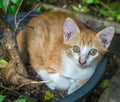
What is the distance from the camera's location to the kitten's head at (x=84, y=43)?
95.8 inches

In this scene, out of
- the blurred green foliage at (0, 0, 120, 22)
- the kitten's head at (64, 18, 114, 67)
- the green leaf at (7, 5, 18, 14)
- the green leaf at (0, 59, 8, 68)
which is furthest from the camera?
the blurred green foliage at (0, 0, 120, 22)

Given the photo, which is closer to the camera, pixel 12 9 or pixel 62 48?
pixel 62 48

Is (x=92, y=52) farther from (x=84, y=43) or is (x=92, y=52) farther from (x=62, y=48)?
(x=62, y=48)

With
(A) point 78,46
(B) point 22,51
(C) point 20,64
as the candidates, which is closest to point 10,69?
(C) point 20,64

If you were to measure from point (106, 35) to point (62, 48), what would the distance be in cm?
31

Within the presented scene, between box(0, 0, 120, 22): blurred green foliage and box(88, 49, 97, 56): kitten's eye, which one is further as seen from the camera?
box(0, 0, 120, 22): blurred green foliage

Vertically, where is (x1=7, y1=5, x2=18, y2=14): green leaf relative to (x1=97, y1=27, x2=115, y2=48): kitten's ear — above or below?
above

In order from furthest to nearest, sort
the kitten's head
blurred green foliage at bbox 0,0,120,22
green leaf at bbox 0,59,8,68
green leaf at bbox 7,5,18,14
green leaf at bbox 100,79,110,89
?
blurred green foliage at bbox 0,0,120,22
green leaf at bbox 100,79,110,89
green leaf at bbox 7,5,18,14
green leaf at bbox 0,59,8,68
the kitten's head

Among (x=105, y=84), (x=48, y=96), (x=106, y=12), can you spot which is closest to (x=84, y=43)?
(x=48, y=96)

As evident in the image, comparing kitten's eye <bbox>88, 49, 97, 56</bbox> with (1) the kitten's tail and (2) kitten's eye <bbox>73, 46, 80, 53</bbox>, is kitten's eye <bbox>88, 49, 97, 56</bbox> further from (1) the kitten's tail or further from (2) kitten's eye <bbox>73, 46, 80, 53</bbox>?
(1) the kitten's tail

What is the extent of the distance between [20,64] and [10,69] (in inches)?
2.9

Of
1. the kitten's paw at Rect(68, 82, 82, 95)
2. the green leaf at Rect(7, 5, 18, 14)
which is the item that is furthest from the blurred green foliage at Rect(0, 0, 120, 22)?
the kitten's paw at Rect(68, 82, 82, 95)

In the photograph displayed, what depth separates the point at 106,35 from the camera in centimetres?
250

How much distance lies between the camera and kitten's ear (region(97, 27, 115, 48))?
2.46 m
